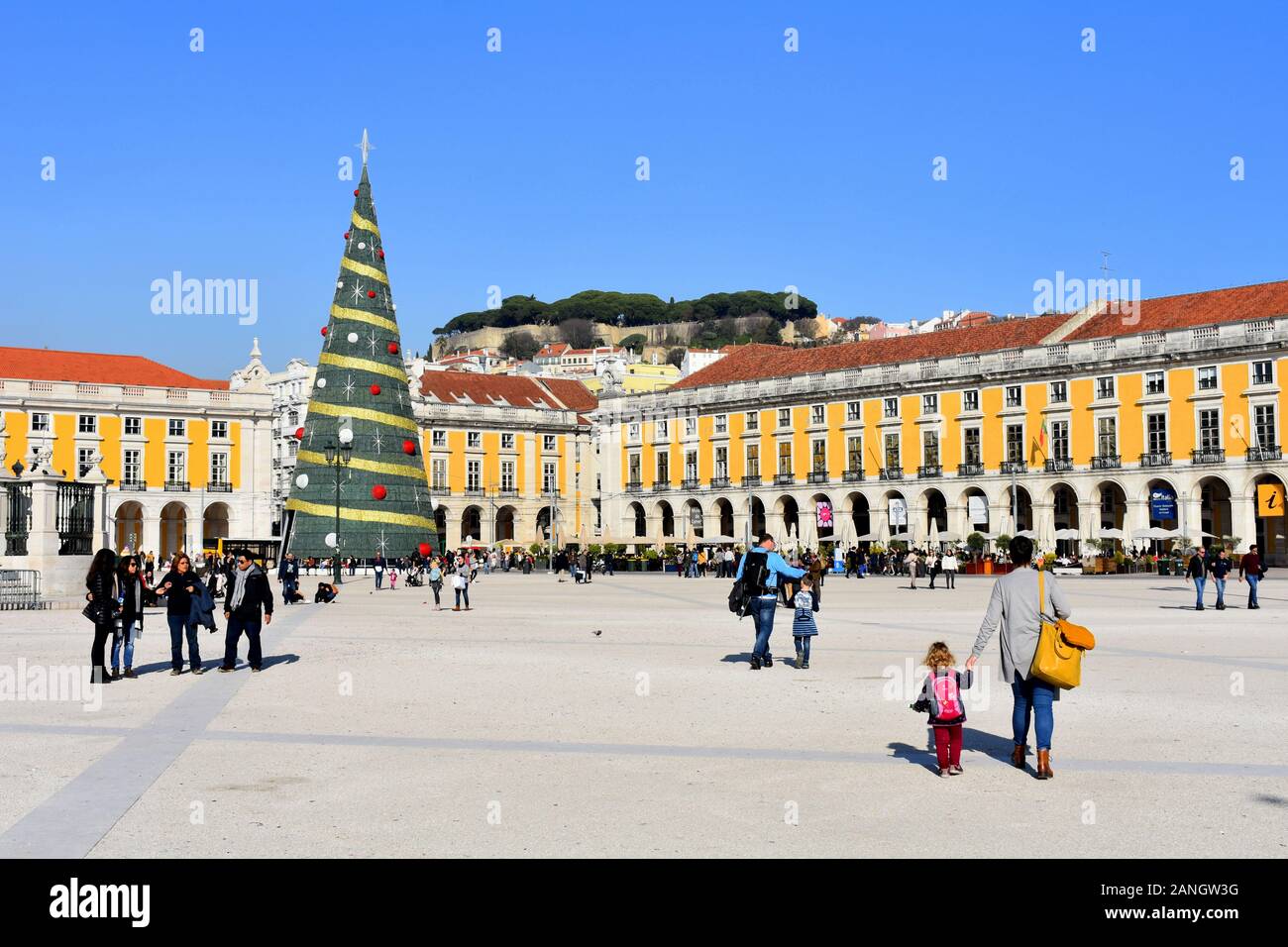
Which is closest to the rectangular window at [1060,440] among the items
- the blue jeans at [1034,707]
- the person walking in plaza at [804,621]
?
the person walking in plaza at [804,621]

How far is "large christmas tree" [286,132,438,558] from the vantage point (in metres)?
50.9

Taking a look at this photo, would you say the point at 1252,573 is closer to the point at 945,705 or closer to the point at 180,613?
the point at 180,613

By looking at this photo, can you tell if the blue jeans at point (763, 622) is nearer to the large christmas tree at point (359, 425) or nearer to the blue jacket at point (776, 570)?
the blue jacket at point (776, 570)

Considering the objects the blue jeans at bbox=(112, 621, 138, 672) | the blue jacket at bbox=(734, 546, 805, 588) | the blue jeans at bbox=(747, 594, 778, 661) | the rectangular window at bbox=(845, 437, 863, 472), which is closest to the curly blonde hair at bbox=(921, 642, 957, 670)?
the blue jacket at bbox=(734, 546, 805, 588)

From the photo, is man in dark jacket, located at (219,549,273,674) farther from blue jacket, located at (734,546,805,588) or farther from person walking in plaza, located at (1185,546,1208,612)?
person walking in plaza, located at (1185,546,1208,612)

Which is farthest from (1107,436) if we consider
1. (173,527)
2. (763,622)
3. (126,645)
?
(126,645)

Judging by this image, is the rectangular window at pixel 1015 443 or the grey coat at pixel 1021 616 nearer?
the grey coat at pixel 1021 616

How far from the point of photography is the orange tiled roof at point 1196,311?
61.2 meters

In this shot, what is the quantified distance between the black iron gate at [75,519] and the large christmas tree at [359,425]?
20.1 meters

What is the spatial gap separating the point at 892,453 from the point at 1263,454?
61.7 feet

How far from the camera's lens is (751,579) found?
51.5 ft

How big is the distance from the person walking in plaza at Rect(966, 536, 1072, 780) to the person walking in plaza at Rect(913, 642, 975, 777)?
0.58ft
